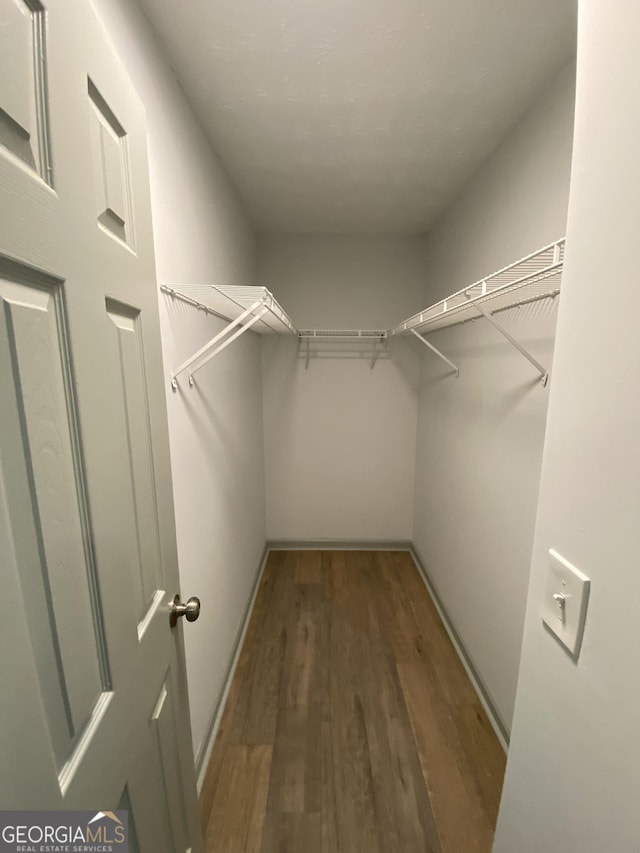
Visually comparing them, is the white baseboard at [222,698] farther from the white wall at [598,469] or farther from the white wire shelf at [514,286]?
the white wire shelf at [514,286]

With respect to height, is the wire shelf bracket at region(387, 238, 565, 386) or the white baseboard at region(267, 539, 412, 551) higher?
the wire shelf bracket at region(387, 238, 565, 386)

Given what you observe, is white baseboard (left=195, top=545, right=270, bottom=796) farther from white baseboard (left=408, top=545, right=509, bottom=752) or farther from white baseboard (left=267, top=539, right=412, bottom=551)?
white baseboard (left=408, top=545, right=509, bottom=752)

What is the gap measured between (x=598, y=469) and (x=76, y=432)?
77 cm

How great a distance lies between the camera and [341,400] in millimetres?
2850

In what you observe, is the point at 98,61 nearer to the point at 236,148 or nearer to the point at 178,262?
the point at 178,262

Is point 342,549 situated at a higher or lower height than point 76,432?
lower

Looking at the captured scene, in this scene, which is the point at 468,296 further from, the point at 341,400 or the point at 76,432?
the point at 341,400

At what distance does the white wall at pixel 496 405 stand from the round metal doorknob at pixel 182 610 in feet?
3.90

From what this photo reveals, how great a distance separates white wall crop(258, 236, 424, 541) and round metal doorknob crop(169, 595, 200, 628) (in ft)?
6.60

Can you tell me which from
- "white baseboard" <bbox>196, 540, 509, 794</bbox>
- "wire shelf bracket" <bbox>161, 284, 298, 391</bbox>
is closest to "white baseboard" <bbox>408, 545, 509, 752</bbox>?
"white baseboard" <bbox>196, 540, 509, 794</bbox>

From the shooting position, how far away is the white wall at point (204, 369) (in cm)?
104

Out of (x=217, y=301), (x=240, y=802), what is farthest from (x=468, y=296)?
(x=240, y=802)

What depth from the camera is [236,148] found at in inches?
61.8

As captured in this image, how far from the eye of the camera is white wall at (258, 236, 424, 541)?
264 cm
